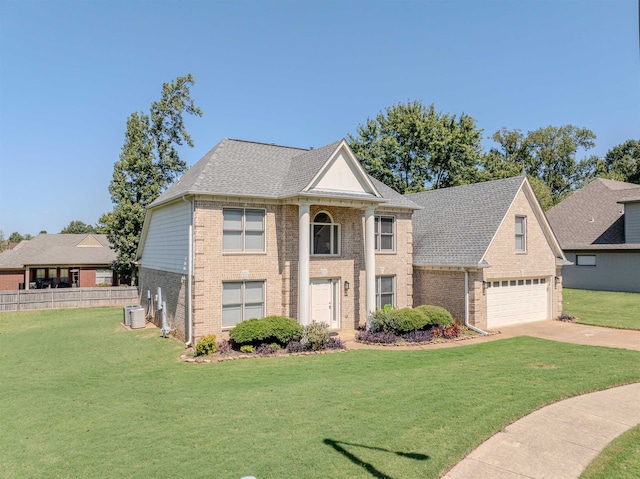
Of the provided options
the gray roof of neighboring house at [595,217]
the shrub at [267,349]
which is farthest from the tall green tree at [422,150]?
the shrub at [267,349]

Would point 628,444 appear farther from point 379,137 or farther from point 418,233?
point 379,137

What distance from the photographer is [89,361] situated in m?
13.2

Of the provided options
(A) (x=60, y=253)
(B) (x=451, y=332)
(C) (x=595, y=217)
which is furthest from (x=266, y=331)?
(A) (x=60, y=253)

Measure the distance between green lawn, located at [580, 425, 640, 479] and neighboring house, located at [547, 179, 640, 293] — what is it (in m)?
25.7

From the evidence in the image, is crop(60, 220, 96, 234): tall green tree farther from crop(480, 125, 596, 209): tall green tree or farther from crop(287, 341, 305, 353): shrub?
crop(287, 341, 305, 353): shrub

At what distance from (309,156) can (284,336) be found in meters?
8.11

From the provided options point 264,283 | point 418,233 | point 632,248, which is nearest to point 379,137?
point 418,233

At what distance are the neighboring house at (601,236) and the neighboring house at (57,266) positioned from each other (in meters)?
38.5

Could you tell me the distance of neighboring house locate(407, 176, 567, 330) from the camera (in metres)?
18.7

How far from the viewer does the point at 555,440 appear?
6.88m

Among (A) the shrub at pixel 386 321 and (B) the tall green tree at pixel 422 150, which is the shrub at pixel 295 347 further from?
(B) the tall green tree at pixel 422 150

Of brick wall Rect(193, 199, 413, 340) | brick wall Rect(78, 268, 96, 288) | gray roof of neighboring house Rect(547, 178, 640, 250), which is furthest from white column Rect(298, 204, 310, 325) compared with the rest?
brick wall Rect(78, 268, 96, 288)

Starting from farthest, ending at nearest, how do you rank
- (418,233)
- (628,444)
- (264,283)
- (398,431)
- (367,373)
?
(418,233) → (264,283) → (367,373) → (398,431) → (628,444)

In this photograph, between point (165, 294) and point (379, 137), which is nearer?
point (165, 294)
